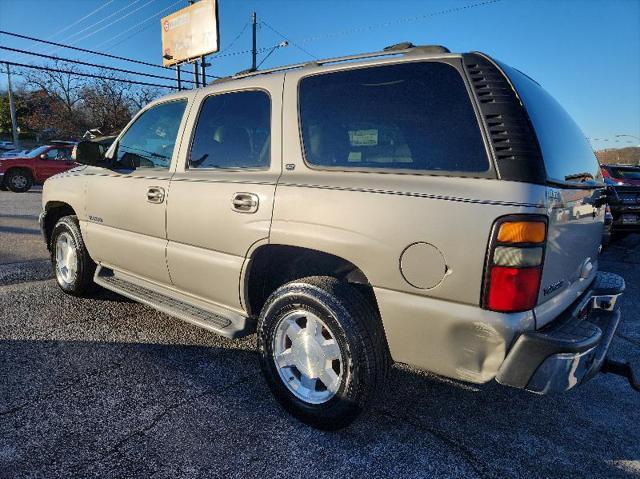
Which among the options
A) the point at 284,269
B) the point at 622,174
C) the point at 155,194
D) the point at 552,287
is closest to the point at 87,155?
the point at 155,194

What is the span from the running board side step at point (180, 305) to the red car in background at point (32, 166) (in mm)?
14196

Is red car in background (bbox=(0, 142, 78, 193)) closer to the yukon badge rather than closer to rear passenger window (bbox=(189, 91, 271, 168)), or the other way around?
rear passenger window (bbox=(189, 91, 271, 168))

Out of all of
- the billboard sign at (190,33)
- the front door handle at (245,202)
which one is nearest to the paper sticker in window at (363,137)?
the front door handle at (245,202)

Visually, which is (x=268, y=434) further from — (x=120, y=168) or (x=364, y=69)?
(x=120, y=168)

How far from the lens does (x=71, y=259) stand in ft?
13.9

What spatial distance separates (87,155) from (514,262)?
333 centimetres

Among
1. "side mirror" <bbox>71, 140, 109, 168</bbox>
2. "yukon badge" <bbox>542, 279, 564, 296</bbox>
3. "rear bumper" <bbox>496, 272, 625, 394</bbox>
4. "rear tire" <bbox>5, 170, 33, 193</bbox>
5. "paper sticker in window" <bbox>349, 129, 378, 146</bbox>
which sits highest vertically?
"paper sticker in window" <bbox>349, 129, 378, 146</bbox>

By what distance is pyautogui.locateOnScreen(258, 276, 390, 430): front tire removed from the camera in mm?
2154

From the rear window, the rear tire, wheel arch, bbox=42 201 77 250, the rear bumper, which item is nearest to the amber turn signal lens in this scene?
the rear window

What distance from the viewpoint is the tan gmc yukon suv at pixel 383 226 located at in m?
1.86

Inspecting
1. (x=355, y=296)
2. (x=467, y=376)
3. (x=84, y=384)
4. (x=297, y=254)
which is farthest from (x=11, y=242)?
(x=467, y=376)

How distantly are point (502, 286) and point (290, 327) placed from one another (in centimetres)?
113

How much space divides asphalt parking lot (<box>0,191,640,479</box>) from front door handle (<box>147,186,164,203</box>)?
1.08m

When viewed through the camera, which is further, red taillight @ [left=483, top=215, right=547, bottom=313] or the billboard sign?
the billboard sign
